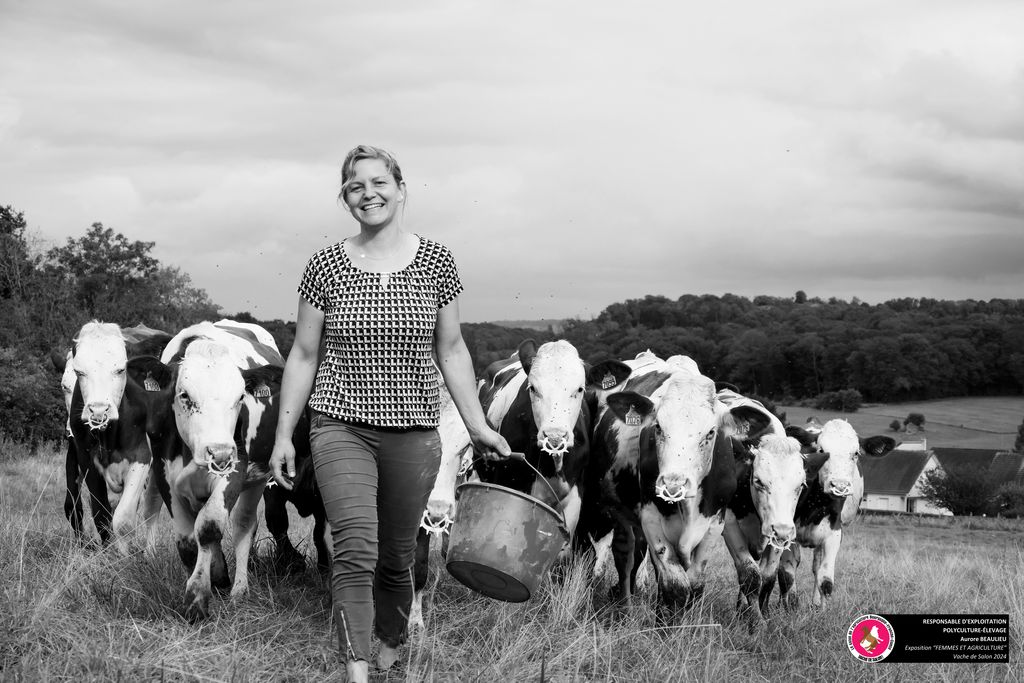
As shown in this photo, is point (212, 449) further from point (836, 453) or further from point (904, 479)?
point (904, 479)

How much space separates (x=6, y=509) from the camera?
29.8 feet

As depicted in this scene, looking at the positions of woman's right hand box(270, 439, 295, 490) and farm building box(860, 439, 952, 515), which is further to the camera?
farm building box(860, 439, 952, 515)

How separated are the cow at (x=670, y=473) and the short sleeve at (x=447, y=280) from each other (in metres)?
2.69

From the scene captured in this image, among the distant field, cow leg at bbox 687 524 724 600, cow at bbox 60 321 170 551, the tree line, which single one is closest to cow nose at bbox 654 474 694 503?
cow leg at bbox 687 524 724 600

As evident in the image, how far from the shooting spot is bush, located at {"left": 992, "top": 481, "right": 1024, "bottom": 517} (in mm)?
53516

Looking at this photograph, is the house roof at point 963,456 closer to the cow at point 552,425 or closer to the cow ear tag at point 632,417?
the cow at point 552,425

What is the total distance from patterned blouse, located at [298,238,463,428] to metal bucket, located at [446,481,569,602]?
0.90 m

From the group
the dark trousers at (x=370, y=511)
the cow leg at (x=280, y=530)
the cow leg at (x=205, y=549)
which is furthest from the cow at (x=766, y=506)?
the cow leg at (x=205, y=549)

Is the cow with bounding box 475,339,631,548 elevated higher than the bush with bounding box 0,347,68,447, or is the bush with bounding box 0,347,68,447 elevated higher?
the cow with bounding box 475,339,631,548

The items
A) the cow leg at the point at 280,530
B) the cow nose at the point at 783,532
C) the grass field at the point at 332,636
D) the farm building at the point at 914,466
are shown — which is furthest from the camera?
the farm building at the point at 914,466

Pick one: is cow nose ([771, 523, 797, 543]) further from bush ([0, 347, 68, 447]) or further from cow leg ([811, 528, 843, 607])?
bush ([0, 347, 68, 447])

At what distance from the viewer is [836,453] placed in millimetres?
9320

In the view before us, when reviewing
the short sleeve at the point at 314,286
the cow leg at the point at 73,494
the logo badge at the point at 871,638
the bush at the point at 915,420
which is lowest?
the bush at the point at 915,420

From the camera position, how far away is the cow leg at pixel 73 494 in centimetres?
863
